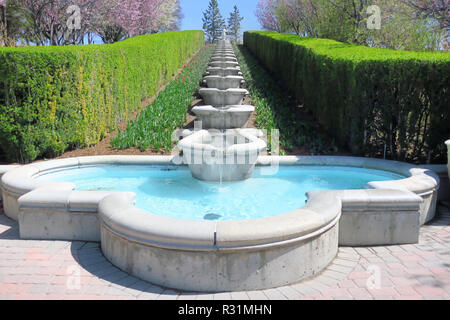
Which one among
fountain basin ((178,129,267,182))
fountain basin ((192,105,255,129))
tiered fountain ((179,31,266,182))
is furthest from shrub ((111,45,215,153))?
fountain basin ((178,129,267,182))

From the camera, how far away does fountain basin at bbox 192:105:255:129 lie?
408 inches

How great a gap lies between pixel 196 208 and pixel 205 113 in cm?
528

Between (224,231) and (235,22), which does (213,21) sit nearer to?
(235,22)

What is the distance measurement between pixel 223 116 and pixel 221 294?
7286 mm

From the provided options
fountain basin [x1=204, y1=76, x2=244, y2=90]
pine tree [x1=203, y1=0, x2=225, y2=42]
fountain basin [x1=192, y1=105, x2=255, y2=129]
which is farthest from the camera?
pine tree [x1=203, y1=0, x2=225, y2=42]

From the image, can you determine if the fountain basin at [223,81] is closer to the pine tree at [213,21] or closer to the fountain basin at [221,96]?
the fountain basin at [221,96]

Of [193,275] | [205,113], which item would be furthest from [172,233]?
[205,113]

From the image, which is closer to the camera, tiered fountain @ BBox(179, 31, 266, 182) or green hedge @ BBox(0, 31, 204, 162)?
tiered fountain @ BBox(179, 31, 266, 182)

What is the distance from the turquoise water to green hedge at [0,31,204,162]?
1.41 metres

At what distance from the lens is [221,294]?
365cm

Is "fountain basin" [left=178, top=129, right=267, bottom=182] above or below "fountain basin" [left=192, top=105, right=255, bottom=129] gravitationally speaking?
below

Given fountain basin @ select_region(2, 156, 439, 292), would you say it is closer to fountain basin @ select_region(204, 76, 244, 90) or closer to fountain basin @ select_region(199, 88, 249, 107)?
fountain basin @ select_region(199, 88, 249, 107)

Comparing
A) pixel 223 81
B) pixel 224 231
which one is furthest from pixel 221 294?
pixel 223 81
